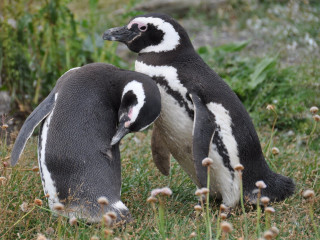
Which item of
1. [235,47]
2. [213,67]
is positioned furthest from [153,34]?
[235,47]

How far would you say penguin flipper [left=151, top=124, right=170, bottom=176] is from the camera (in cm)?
414

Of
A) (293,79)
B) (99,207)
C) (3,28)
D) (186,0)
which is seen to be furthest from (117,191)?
(186,0)

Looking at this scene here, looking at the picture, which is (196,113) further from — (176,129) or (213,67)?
(213,67)

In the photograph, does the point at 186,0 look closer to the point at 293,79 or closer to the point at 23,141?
the point at 293,79

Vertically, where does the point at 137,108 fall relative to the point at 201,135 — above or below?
above

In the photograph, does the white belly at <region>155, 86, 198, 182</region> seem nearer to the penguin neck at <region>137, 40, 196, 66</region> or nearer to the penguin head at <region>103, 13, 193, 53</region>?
the penguin neck at <region>137, 40, 196, 66</region>

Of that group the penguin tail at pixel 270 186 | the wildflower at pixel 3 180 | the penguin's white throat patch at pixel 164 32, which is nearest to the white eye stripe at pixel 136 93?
the penguin's white throat patch at pixel 164 32

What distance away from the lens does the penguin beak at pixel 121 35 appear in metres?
3.89

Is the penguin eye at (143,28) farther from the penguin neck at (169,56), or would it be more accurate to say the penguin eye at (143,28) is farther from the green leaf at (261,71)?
the green leaf at (261,71)

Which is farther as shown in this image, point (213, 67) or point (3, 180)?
point (213, 67)

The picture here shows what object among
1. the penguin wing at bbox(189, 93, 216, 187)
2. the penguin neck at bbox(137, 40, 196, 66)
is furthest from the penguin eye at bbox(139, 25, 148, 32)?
the penguin wing at bbox(189, 93, 216, 187)

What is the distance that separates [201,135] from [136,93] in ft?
1.66

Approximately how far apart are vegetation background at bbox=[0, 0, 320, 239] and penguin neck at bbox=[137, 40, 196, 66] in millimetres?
777

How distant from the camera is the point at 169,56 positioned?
151 inches
